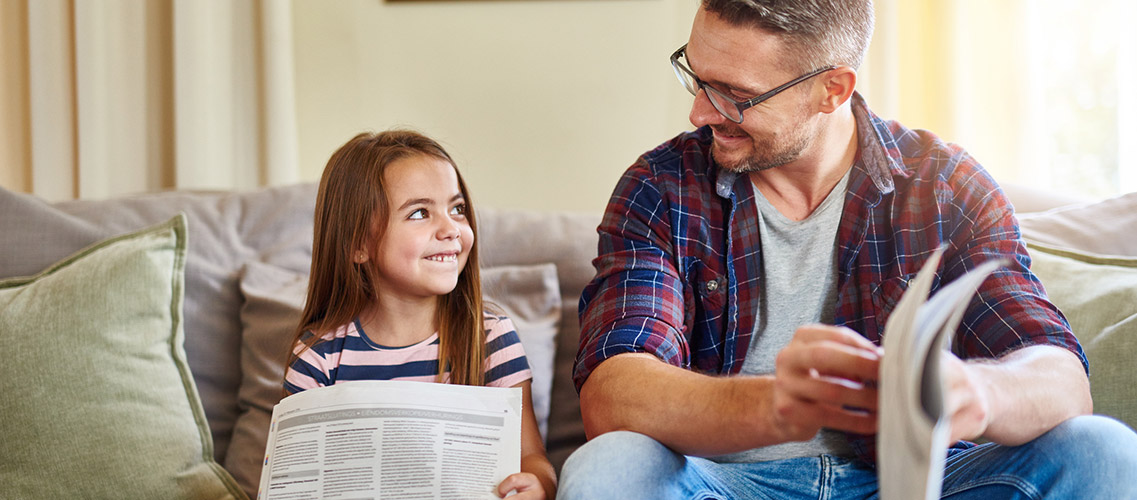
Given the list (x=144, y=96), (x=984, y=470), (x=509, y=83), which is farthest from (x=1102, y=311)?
(x=144, y=96)

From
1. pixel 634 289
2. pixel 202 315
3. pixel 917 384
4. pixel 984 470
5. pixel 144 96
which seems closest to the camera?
pixel 917 384

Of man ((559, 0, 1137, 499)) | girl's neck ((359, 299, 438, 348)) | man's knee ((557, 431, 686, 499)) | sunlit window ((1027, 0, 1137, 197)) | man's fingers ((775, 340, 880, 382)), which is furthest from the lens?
sunlit window ((1027, 0, 1137, 197))

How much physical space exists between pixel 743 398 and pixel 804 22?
1.92 ft

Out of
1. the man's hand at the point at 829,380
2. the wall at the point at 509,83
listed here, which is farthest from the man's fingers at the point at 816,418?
the wall at the point at 509,83

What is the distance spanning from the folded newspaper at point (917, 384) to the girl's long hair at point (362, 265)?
0.73 m

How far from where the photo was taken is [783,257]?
1170 mm

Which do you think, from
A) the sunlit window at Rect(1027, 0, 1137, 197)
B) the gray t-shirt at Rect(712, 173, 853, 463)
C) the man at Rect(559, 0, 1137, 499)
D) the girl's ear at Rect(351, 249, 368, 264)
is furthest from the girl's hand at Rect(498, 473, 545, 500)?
the sunlit window at Rect(1027, 0, 1137, 197)

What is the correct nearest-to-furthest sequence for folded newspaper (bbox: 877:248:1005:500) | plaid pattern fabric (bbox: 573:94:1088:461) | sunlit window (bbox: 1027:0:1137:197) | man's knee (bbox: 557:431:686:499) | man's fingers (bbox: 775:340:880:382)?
folded newspaper (bbox: 877:248:1005:500), man's fingers (bbox: 775:340:880:382), man's knee (bbox: 557:431:686:499), plaid pattern fabric (bbox: 573:94:1088:461), sunlit window (bbox: 1027:0:1137:197)

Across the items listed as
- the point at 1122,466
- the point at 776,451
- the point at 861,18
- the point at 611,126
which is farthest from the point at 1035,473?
the point at 611,126

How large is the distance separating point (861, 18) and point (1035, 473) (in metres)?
0.68

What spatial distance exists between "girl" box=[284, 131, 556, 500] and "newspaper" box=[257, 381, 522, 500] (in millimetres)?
191

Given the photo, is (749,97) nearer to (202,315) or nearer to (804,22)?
(804,22)

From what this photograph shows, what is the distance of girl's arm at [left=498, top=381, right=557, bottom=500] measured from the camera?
0.97 meters

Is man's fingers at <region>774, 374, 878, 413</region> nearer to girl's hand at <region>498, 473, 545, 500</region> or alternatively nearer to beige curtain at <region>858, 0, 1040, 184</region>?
girl's hand at <region>498, 473, 545, 500</region>
